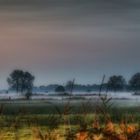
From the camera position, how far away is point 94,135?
47.4 ft

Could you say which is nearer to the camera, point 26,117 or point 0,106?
point 0,106

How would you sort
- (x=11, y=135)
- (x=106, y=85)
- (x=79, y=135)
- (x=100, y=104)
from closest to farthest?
(x=79, y=135)
(x=106, y=85)
(x=100, y=104)
(x=11, y=135)

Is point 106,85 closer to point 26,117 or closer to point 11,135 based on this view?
point 26,117

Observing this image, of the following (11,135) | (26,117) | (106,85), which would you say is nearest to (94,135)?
(106,85)

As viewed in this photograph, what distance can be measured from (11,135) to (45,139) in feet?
15.1

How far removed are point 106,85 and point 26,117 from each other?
2930 mm

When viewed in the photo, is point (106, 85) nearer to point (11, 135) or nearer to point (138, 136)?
point (138, 136)

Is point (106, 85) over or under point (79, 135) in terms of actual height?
over

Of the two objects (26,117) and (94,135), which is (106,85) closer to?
(94,135)

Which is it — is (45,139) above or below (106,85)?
below

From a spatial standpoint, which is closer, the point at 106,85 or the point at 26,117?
the point at 106,85

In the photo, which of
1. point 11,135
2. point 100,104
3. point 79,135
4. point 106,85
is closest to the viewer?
point 79,135

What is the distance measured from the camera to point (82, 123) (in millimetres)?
14750

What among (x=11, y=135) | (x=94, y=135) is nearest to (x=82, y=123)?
(x=94, y=135)
